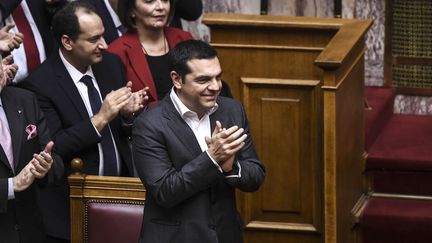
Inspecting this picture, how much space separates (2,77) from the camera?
12.9ft

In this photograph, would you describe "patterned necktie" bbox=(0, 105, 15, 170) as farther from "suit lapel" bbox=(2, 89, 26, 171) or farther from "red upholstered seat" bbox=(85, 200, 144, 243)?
"red upholstered seat" bbox=(85, 200, 144, 243)

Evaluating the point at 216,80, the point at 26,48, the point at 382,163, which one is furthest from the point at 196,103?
the point at 382,163

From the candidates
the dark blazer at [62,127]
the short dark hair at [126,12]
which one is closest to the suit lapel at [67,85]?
the dark blazer at [62,127]

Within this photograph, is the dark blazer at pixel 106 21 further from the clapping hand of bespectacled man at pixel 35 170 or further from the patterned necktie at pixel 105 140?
the clapping hand of bespectacled man at pixel 35 170

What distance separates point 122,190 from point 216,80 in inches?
26.5

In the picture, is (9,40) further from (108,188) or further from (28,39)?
(108,188)

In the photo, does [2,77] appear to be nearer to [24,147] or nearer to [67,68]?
[24,147]

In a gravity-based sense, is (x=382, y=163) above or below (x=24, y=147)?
below

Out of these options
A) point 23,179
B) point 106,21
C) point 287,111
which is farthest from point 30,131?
point 287,111

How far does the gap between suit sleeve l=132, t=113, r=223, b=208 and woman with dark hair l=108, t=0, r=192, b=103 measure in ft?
2.95

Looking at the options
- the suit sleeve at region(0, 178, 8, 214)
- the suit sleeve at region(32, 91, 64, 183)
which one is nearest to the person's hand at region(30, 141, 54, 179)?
the suit sleeve at region(0, 178, 8, 214)

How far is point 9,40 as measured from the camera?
4344mm

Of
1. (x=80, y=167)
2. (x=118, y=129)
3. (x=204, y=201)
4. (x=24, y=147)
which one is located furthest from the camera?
(x=118, y=129)

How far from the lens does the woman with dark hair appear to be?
464 cm
